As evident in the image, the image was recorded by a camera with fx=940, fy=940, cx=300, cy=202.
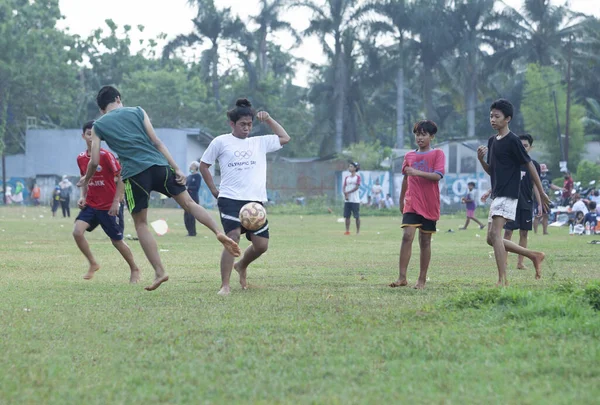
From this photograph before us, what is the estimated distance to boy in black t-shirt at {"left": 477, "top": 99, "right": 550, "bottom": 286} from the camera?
30.3ft

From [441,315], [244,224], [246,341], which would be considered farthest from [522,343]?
[244,224]

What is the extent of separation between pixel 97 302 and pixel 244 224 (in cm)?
157

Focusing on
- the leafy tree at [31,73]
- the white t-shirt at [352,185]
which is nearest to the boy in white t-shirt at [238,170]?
the white t-shirt at [352,185]

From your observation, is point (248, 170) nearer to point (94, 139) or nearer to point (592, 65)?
point (94, 139)

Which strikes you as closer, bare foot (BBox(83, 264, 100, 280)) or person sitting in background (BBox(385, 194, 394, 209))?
bare foot (BBox(83, 264, 100, 280))

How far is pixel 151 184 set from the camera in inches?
349

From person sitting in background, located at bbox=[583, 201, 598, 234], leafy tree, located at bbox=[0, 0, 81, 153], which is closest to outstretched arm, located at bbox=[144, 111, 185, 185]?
person sitting in background, located at bbox=[583, 201, 598, 234]

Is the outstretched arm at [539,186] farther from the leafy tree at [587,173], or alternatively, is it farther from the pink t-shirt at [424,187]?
the leafy tree at [587,173]

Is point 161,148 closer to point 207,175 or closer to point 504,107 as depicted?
point 207,175

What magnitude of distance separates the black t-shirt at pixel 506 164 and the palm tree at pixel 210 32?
61136 mm

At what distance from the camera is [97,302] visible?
27.1ft

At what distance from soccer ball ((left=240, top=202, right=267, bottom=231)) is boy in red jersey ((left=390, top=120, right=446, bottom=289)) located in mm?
1632

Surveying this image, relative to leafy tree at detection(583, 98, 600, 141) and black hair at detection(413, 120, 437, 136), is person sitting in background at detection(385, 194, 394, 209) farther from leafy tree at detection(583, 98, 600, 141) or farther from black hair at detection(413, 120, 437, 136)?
black hair at detection(413, 120, 437, 136)

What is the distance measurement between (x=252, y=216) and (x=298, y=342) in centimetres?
303
